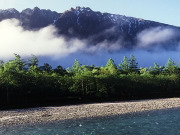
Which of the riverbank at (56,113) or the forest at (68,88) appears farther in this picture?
the forest at (68,88)

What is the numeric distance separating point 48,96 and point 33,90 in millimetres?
4930

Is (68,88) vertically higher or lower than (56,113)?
higher

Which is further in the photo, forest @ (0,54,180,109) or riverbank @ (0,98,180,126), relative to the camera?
forest @ (0,54,180,109)

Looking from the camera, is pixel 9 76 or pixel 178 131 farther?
pixel 9 76

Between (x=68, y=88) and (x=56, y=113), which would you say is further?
(x=68, y=88)

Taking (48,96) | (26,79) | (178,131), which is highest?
(26,79)

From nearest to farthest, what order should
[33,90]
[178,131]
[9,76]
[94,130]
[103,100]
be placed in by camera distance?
[178,131] → [94,130] → [9,76] → [33,90] → [103,100]

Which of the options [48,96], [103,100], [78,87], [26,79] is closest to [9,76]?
[26,79]

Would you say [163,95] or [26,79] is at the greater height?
[26,79]

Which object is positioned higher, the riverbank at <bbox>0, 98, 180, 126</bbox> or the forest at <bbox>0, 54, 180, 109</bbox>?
the forest at <bbox>0, 54, 180, 109</bbox>

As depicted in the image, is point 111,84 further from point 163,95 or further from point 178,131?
point 178,131

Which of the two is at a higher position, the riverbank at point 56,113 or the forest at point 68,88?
the forest at point 68,88

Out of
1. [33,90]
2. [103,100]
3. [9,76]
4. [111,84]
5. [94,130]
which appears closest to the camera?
[94,130]

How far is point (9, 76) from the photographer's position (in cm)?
6047
